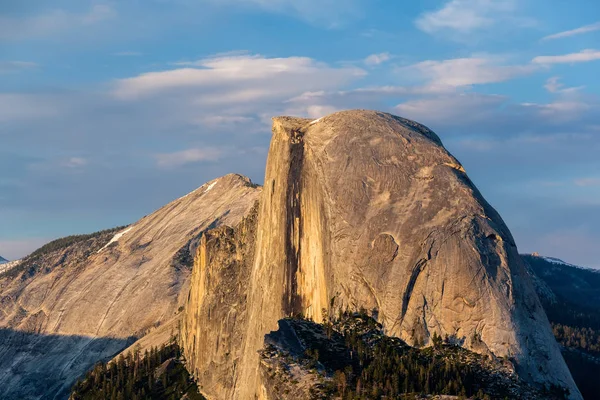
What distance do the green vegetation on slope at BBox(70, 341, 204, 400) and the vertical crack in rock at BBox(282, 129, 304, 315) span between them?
37.9 m

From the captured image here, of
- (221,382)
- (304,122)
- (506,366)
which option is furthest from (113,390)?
(506,366)

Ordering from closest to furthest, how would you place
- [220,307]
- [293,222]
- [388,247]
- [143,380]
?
1. [388,247]
2. [293,222]
3. [220,307]
4. [143,380]

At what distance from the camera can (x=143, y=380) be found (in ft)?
553

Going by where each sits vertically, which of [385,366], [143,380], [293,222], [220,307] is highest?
[293,222]

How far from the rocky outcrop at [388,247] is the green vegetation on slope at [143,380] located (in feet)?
82.8

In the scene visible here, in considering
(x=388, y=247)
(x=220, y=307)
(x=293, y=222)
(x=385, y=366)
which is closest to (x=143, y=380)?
(x=220, y=307)

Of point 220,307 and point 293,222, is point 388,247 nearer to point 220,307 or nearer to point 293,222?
point 293,222

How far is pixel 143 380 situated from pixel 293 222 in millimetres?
55790

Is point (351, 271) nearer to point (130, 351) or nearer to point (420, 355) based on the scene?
point (420, 355)

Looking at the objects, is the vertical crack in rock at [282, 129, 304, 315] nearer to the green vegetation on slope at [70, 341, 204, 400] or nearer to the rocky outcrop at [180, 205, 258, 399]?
the rocky outcrop at [180, 205, 258, 399]

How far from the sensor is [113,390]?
6511 inches

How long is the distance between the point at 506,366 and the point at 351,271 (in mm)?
21870

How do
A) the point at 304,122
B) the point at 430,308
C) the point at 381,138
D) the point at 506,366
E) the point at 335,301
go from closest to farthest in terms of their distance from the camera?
the point at 506,366, the point at 430,308, the point at 335,301, the point at 381,138, the point at 304,122

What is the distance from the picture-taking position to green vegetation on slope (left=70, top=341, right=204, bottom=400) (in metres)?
163
